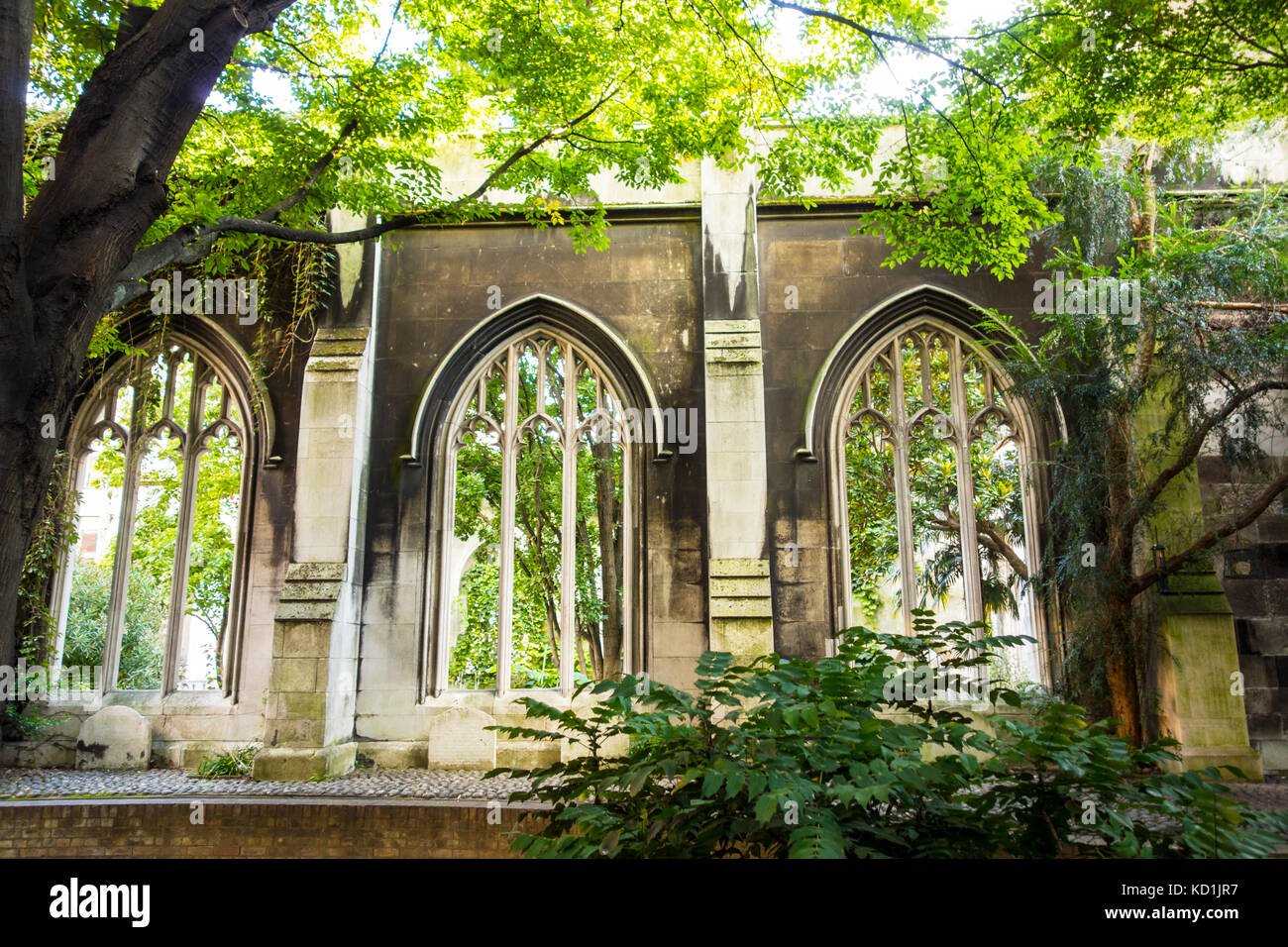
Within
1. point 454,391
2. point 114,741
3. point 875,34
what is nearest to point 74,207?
point 875,34

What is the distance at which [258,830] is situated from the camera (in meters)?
4.58

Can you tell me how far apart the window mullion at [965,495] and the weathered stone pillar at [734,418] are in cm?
211

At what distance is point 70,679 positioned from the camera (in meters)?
9.62

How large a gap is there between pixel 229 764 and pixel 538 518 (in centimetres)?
439

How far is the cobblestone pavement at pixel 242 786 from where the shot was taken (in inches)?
262

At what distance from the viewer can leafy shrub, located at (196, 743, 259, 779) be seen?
7699 mm

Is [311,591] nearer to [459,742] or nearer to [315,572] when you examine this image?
[315,572]

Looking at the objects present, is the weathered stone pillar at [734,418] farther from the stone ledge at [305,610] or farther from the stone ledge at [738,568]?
the stone ledge at [305,610]

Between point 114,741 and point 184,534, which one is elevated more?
point 184,534

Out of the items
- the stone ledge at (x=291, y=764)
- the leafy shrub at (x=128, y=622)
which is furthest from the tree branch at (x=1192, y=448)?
the leafy shrub at (x=128, y=622)

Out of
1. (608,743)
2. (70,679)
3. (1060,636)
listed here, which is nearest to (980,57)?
(1060,636)

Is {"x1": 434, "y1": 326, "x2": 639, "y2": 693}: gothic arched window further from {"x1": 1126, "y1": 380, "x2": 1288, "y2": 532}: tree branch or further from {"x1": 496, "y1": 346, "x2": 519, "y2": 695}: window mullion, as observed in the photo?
{"x1": 1126, "y1": 380, "x2": 1288, "y2": 532}: tree branch

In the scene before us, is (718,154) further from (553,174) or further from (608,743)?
(608,743)

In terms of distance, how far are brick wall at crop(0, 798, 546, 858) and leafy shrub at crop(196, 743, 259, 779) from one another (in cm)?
287
